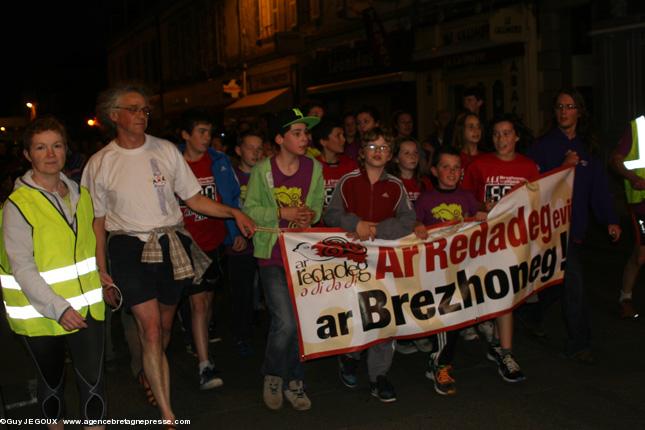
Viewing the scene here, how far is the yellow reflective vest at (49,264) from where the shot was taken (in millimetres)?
4277

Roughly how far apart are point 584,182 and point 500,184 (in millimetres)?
728

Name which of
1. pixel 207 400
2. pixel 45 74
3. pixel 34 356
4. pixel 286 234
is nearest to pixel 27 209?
pixel 34 356

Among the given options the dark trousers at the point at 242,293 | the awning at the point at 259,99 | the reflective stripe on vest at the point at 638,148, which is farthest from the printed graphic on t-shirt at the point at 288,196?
the awning at the point at 259,99

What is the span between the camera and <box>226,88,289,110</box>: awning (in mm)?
26172

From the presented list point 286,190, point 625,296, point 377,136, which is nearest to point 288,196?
point 286,190

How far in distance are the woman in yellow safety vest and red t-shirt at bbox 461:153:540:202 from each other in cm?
299

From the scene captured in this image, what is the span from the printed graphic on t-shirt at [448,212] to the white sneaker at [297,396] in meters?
1.55

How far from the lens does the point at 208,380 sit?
6.07 meters

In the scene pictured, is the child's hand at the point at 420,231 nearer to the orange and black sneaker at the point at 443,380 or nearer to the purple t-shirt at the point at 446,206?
the purple t-shirt at the point at 446,206

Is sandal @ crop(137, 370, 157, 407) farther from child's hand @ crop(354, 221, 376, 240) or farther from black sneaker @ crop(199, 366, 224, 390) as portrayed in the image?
child's hand @ crop(354, 221, 376, 240)

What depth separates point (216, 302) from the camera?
31.0 feet

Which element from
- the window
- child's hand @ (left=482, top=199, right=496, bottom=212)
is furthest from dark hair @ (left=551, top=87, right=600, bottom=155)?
the window

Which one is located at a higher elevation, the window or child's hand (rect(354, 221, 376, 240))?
the window

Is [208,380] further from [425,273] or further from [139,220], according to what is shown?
[425,273]
